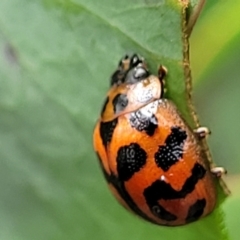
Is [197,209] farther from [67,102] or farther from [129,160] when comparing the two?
[67,102]

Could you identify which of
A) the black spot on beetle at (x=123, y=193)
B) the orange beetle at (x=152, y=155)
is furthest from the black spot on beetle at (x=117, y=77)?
the black spot on beetle at (x=123, y=193)

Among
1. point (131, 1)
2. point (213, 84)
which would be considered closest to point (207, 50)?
point (213, 84)

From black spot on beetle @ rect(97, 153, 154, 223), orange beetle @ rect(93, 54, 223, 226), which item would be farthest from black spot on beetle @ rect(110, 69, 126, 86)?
black spot on beetle @ rect(97, 153, 154, 223)

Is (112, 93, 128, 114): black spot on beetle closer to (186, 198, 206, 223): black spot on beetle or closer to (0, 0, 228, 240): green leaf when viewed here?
(0, 0, 228, 240): green leaf

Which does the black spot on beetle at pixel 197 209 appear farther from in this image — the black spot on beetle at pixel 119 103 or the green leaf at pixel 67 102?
the black spot on beetle at pixel 119 103

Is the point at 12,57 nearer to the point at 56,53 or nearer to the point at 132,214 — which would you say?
the point at 56,53

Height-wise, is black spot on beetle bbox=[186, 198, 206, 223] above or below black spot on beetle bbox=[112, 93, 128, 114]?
below
